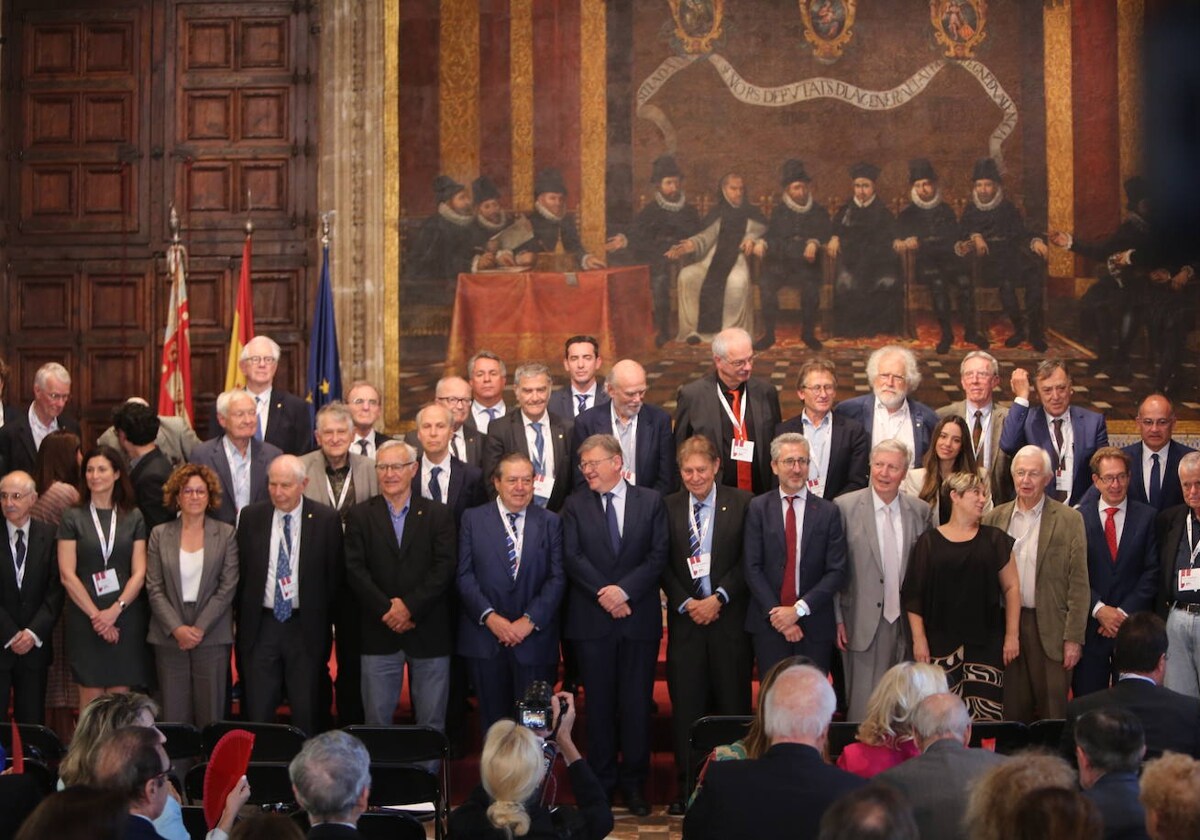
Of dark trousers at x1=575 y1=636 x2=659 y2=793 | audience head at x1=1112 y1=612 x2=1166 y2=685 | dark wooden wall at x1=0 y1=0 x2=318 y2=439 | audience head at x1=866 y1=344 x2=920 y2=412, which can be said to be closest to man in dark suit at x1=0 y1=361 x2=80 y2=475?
dark wooden wall at x1=0 y1=0 x2=318 y2=439

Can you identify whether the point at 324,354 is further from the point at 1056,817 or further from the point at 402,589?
the point at 1056,817

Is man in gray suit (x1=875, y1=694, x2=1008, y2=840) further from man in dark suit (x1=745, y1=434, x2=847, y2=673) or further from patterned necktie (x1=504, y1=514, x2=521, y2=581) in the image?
patterned necktie (x1=504, y1=514, x2=521, y2=581)

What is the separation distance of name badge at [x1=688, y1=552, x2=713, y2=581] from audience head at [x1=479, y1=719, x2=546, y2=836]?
3.19m

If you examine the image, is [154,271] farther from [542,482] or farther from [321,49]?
[542,482]

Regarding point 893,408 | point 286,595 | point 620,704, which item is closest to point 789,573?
point 620,704

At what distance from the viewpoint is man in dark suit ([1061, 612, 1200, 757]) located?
5.81 metres

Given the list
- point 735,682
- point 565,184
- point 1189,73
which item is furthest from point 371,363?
point 1189,73

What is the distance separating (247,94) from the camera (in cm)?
1256

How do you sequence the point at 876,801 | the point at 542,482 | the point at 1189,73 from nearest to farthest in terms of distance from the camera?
the point at 876,801, the point at 542,482, the point at 1189,73

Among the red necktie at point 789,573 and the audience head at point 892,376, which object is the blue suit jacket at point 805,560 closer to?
the red necktie at point 789,573

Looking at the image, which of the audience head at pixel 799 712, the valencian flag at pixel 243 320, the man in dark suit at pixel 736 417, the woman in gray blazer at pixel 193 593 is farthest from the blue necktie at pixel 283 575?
the valencian flag at pixel 243 320

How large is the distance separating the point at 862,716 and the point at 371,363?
5637mm

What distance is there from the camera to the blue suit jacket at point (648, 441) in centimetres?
852

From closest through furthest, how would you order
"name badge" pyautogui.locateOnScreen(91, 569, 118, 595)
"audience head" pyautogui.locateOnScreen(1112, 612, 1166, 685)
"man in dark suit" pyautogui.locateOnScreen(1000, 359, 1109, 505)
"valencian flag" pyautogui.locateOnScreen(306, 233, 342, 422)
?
"audience head" pyautogui.locateOnScreen(1112, 612, 1166, 685) → "name badge" pyautogui.locateOnScreen(91, 569, 118, 595) → "man in dark suit" pyautogui.locateOnScreen(1000, 359, 1109, 505) → "valencian flag" pyautogui.locateOnScreen(306, 233, 342, 422)
